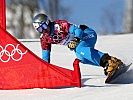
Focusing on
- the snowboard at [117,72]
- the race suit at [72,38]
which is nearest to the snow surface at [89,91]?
the snowboard at [117,72]

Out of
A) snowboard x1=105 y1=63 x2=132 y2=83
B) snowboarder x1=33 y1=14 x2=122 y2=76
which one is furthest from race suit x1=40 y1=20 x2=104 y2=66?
snowboard x1=105 y1=63 x2=132 y2=83

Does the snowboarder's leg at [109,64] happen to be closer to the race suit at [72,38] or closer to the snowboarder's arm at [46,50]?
the race suit at [72,38]

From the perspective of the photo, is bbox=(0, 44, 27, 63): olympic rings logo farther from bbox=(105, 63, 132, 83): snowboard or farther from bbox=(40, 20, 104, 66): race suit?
bbox=(105, 63, 132, 83): snowboard

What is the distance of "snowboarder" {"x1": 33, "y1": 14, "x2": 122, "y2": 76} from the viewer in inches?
307

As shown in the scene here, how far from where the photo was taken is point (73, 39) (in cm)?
768

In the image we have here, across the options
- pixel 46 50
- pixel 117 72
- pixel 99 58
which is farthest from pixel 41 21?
pixel 117 72

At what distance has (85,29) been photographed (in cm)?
838

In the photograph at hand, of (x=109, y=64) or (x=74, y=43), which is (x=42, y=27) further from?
(x=109, y=64)

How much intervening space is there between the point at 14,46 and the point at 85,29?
4.78 ft

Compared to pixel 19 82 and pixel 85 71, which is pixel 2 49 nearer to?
pixel 19 82

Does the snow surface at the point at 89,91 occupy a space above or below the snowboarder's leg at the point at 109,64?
below

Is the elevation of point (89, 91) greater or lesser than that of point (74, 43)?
lesser

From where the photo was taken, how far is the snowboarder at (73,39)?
307 inches

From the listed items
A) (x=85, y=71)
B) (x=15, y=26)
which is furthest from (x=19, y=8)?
(x=85, y=71)
